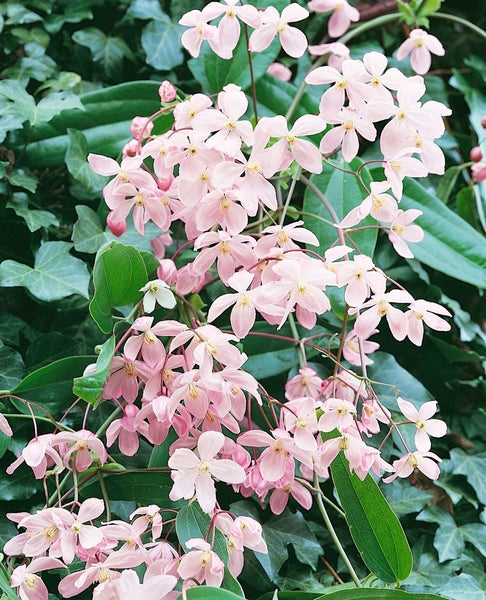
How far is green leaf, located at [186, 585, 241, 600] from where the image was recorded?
23.7 inches

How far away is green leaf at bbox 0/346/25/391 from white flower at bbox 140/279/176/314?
23 centimetres

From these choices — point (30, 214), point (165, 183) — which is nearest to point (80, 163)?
point (30, 214)

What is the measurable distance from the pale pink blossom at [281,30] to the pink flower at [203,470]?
454mm

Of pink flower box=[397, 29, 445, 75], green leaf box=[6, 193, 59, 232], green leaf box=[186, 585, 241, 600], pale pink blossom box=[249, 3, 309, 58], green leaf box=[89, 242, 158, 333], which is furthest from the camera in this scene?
pink flower box=[397, 29, 445, 75]

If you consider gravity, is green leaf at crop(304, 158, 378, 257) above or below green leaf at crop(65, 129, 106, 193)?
above

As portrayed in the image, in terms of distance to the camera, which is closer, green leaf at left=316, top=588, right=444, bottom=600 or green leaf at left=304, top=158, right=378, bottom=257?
green leaf at left=316, top=588, right=444, bottom=600

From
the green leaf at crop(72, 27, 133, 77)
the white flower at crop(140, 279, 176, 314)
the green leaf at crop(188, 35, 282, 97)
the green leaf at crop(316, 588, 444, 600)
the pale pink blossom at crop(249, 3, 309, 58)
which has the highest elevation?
the pale pink blossom at crop(249, 3, 309, 58)

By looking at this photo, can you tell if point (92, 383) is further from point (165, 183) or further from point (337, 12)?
point (337, 12)

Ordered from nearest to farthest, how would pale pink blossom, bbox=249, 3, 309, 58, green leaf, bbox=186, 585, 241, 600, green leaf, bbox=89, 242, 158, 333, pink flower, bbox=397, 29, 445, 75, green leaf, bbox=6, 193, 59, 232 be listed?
green leaf, bbox=186, 585, 241, 600
green leaf, bbox=89, 242, 158, 333
pale pink blossom, bbox=249, 3, 309, 58
green leaf, bbox=6, 193, 59, 232
pink flower, bbox=397, 29, 445, 75

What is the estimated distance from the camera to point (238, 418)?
0.75 meters

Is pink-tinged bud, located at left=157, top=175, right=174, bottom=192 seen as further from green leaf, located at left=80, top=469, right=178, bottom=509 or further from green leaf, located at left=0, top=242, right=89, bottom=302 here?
green leaf, located at left=80, top=469, right=178, bottom=509

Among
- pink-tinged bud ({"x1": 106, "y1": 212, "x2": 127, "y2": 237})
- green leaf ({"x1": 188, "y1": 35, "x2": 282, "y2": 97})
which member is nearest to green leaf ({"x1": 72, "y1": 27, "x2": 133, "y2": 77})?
green leaf ({"x1": 188, "y1": 35, "x2": 282, "y2": 97})

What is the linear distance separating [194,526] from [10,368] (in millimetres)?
325

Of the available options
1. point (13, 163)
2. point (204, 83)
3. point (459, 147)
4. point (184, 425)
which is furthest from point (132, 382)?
point (459, 147)
